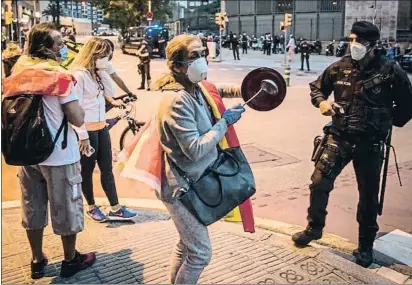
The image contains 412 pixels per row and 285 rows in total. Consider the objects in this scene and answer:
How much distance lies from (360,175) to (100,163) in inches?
91.2

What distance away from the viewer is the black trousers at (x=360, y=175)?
3953mm

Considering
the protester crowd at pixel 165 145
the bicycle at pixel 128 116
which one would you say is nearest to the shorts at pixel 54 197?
the protester crowd at pixel 165 145

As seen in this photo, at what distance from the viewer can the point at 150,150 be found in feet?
9.34

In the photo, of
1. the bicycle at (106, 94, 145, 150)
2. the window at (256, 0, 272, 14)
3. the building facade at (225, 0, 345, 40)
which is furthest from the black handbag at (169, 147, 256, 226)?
the window at (256, 0, 272, 14)

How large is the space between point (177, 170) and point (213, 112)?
41cm

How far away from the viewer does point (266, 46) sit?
3856 centimetres

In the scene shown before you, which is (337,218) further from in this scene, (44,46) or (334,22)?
(334,22)

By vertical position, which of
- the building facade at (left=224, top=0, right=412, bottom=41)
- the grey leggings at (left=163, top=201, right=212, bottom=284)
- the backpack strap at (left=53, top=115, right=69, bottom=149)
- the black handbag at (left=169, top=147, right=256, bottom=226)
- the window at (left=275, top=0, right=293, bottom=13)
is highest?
the window at (left=275, top=0, right=293, bottom=13)

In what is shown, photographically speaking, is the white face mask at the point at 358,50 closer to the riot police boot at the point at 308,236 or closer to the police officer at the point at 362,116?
the police officer at the point at 362,116

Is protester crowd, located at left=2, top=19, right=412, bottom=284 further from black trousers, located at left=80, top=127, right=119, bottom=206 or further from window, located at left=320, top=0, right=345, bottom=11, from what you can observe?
window, located at left=320, top=0, right=345, bottom=11

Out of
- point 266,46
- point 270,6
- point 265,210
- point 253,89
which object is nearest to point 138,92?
point 265,210

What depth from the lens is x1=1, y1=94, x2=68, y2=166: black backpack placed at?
329cm

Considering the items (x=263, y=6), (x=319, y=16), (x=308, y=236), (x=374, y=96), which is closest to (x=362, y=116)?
(x=374, y=96)

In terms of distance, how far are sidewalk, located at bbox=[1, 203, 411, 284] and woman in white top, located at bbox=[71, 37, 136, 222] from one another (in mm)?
269
